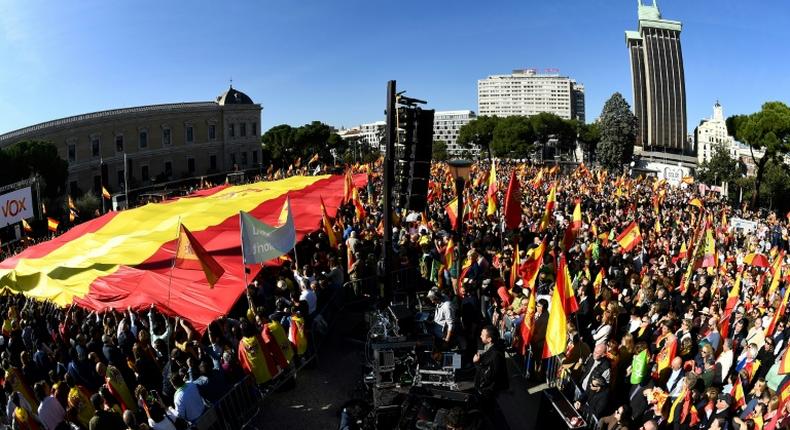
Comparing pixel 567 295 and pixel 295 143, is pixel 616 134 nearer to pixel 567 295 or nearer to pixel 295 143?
pixel 295 143

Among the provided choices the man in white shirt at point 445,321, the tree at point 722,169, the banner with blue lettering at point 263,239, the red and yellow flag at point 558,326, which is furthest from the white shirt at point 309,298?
the tree at point 722,169

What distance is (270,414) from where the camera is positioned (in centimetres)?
855

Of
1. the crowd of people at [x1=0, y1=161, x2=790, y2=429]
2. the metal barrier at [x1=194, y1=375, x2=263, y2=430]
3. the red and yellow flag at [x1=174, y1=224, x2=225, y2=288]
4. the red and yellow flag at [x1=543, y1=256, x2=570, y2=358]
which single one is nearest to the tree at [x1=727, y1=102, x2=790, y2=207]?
the crowd of people at [x1=0, y1=161, x2=790, y2=429]

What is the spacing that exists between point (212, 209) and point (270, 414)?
384 inches

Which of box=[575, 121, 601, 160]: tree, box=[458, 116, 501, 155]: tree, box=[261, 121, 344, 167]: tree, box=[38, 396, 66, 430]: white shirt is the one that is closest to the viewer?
box=[38, 396, 66, 430]: white shirt

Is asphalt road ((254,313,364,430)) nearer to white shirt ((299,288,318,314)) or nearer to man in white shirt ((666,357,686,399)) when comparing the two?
white shirt ((299,288,318,314))

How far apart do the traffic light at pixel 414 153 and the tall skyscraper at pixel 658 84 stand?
14363cm

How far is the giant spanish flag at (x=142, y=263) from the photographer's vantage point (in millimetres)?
10469

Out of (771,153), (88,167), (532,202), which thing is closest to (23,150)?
(88,167)

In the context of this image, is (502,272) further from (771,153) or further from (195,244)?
(771,153)

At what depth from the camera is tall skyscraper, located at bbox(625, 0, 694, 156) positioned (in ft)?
465

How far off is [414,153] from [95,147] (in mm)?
52624

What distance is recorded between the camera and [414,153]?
32.1 feet

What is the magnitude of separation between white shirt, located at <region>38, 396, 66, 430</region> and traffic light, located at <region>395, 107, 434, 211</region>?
6022mm
